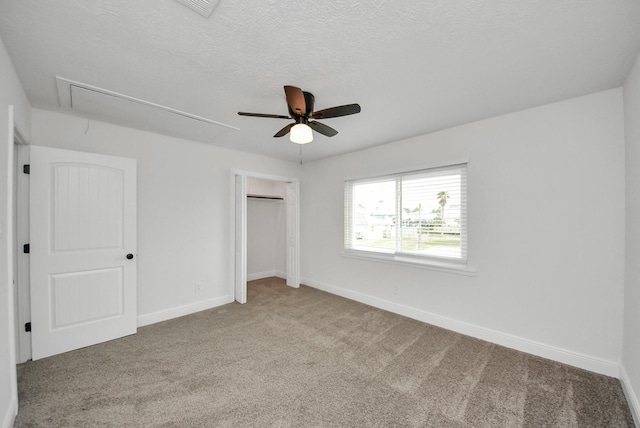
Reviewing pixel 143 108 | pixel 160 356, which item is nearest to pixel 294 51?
pixel 143 108

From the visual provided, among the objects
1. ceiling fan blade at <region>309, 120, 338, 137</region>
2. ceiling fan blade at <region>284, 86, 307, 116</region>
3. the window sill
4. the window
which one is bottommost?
the window sill

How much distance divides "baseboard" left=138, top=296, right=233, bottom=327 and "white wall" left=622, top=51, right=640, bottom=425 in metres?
4.31

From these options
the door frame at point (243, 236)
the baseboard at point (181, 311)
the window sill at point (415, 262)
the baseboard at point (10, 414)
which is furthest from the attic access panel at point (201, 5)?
the baseboard at point (181, 311)

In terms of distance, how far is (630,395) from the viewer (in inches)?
72.4

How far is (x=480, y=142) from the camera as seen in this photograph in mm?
2889

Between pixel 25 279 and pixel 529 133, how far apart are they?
5238 millimetres

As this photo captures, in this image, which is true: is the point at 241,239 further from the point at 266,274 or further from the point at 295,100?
the point at 295,100

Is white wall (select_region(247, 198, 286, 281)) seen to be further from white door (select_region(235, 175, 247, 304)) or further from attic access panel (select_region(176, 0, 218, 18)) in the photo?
attic access panel (select_region(176, 0, 218, 18))

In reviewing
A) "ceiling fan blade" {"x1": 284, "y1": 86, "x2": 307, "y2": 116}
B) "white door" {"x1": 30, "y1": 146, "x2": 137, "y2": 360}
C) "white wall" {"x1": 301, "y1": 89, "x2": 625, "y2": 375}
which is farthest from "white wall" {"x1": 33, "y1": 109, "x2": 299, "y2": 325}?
"white wall" {"x1": 301, "y1": 89, "x2": 625, "y2": 375}

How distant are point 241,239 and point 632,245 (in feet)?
13.9

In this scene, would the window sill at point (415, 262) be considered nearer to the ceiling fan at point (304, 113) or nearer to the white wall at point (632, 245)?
the white wall at point (632, 245)

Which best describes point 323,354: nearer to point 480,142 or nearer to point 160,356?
point 160,356

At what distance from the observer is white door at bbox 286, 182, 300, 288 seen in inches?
193

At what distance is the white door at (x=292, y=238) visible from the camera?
4898 millimetres
